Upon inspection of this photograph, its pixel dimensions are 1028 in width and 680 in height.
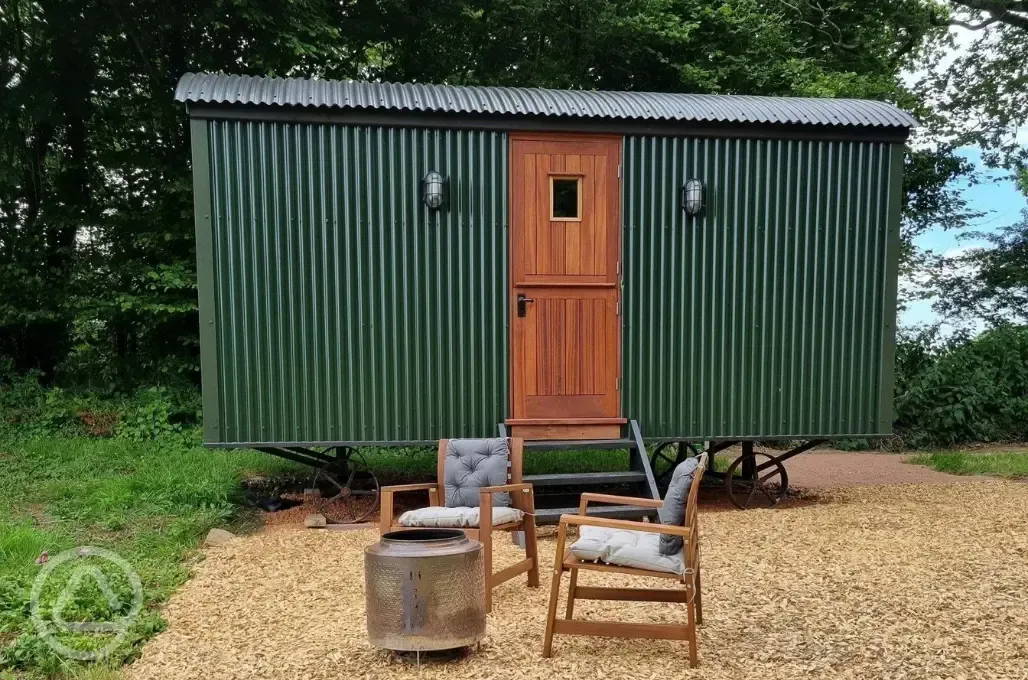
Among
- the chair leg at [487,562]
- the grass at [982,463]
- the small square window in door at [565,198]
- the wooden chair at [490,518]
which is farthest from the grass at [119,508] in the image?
the grass at [982,463]

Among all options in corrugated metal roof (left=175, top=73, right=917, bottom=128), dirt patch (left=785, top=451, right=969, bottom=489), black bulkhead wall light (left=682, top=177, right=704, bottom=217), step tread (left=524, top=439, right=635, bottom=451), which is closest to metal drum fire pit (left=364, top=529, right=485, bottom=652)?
step tread (left=524, top=439, right=635, bottom=451)

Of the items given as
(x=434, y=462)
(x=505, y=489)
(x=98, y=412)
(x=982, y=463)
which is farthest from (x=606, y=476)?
(x=98, y=412)

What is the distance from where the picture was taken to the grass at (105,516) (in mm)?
3445

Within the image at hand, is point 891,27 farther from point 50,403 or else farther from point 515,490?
point 50,403

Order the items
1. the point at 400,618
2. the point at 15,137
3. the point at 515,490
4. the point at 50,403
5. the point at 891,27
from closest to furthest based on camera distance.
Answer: the point at 400,618 → the point at 515,490 → the point at 50,403 → the point at 15,137 → the point at 891,27

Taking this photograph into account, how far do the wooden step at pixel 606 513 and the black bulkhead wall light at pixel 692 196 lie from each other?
2391 millimetres

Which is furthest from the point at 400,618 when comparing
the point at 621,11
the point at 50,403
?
the point at 621,11

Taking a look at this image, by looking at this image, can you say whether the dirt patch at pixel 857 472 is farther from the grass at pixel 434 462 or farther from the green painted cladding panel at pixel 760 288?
the grass at pixel 434 462

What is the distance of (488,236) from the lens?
19.3ft

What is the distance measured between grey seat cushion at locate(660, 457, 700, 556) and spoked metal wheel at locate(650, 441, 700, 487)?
9.50 ft

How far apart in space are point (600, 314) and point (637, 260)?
532 millimetres

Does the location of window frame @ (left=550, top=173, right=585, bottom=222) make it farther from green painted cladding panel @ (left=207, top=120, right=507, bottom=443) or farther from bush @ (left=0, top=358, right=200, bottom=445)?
bush @ (left=0, top=358, right=200, bottom=445)

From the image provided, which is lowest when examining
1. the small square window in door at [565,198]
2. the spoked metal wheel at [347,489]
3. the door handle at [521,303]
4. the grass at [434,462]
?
the grass at [434,462]

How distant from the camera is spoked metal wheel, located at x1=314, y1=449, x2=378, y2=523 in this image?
6.23 meters
